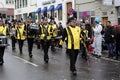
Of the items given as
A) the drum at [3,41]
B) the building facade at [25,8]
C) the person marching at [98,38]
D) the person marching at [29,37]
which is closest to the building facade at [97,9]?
the person marching at [98,38]

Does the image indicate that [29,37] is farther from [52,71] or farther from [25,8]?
[25,8]

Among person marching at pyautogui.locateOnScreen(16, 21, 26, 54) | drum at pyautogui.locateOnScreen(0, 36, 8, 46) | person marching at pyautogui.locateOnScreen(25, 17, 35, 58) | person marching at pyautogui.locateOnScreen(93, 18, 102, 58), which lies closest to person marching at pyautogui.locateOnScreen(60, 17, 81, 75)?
drum at pyautogui.locateOnScreen(0, 36, 8, 46)

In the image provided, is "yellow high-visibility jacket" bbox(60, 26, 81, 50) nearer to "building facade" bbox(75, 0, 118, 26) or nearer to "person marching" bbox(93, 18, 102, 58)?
"person marching" bbox(93, 18, 102, 58)

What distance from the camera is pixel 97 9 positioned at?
34562mm

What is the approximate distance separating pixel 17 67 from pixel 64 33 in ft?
9.35

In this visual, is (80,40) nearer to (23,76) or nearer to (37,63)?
(23,76)

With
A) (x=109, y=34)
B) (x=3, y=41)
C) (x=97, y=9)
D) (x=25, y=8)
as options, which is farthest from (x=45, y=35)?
(x=25, y=8)

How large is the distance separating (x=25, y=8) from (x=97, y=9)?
28743 mm

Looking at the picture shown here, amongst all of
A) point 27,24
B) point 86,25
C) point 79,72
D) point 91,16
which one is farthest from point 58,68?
point 91,16

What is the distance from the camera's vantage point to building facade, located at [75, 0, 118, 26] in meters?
31.5

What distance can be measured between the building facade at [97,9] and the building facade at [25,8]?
1673 cm

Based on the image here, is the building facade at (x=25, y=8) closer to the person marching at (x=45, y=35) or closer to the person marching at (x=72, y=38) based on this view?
the person marching at (x=45, y=35)

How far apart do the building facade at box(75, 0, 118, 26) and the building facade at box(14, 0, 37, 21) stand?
16733 mm

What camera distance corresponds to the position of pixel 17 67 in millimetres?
15523
